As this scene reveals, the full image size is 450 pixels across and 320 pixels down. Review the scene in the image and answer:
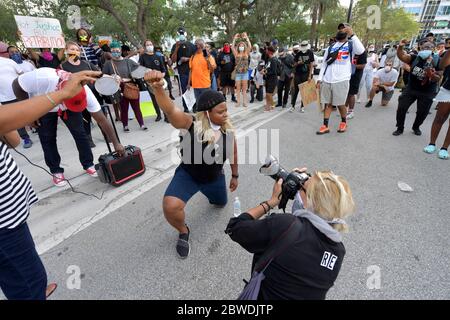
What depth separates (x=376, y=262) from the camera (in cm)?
200

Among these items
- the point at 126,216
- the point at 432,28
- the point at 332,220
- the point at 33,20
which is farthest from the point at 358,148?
the point at 432,28

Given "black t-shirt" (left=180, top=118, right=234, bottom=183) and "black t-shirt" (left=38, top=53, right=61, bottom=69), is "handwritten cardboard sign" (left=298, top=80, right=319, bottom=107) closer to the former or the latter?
"black t-shirt" (left=180, top=118, right=234, bottom=183)

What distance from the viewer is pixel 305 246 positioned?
111cm

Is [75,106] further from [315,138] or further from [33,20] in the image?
[33,20]

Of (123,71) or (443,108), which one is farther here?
(123,71)

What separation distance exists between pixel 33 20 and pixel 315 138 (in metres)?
7.31

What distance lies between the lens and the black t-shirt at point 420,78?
4.05m

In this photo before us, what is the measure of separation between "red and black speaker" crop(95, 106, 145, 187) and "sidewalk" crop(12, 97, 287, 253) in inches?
3.9

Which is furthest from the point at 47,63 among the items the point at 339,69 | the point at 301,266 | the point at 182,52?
the point at 301,266

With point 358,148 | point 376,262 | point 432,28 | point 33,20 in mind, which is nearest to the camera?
point 376,262

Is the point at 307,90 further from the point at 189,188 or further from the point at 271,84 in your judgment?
the point at 189,188

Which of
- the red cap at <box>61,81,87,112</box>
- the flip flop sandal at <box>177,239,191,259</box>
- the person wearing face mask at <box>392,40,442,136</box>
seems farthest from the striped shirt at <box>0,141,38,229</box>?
the person wearing face mask at <box>392,40,442,136</box>

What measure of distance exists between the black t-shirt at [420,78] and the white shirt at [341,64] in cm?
91

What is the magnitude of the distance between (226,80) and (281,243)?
651 cm
